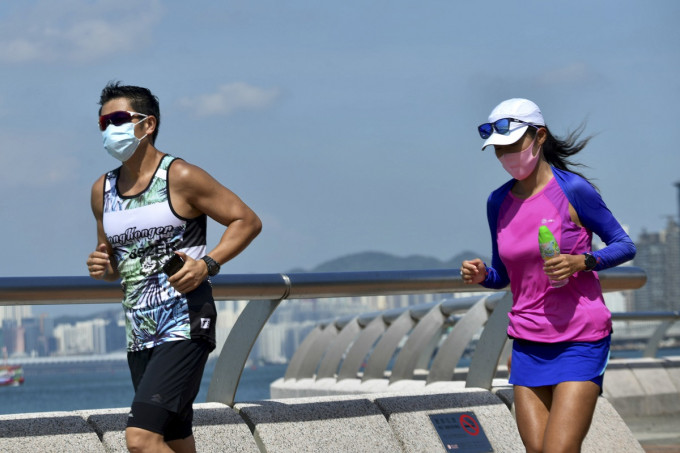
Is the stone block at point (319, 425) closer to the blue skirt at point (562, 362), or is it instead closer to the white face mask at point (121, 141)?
the blue skirt at point (562, 362)

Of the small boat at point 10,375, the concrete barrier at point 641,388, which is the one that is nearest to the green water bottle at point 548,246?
the concrete barrier at point 641,388

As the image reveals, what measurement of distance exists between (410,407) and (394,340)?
8.37 m

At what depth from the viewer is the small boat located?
135400 mm

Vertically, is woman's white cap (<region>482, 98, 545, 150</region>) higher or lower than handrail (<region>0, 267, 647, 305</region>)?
higher

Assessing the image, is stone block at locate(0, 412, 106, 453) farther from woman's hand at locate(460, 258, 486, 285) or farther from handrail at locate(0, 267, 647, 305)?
woman's hand at locate(460, 258, 486, 285)

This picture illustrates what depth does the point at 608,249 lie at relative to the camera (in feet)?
14.7

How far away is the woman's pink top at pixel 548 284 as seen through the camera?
4.43 meters

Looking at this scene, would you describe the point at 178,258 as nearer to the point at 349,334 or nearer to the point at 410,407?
the point at 410,407

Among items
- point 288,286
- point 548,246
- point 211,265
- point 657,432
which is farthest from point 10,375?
point 548,246

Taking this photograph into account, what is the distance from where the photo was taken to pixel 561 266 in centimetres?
427

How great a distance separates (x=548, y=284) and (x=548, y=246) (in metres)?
0.25

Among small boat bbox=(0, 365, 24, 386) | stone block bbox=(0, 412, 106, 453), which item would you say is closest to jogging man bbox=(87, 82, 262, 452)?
stone block bbox=(0, 412, 106, 453)

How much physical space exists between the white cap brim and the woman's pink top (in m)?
0.26

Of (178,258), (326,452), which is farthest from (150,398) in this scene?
(326,452)
